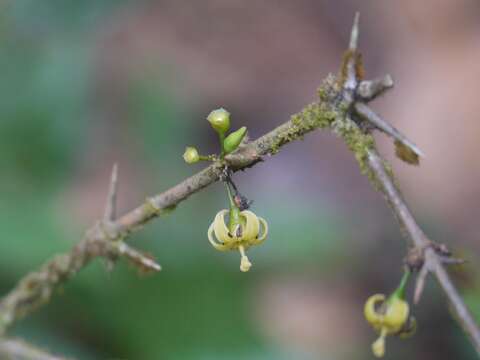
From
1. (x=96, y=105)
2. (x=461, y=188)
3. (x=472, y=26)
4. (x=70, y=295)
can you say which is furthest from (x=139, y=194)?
(x=472, y=26)

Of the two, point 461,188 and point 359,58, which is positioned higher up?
point 461,188

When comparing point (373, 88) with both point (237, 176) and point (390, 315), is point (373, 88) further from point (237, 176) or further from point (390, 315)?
point (237, 176)

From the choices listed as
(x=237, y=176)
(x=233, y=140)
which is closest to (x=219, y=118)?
(x=233, y=140)

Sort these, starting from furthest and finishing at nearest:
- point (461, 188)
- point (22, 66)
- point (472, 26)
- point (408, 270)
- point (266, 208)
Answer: point (472, 26)
point (461, 188)
point (22, 66)
point (266, 208)
point (408, 270)

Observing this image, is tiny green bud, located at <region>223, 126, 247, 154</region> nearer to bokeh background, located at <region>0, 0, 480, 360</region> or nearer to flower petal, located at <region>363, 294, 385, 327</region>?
flower petal, located at <region>363, 294, 385, 327</region>

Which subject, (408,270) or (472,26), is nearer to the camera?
(408,270)

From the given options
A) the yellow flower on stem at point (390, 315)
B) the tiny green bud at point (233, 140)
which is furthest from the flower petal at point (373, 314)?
the tiny green bud at point (233, 140)

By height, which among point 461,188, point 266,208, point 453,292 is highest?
point 461,188

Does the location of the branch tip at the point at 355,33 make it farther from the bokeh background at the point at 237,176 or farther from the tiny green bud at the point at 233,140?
the bokeh background at the point at 237,176

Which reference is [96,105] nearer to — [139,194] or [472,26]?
[139,194]

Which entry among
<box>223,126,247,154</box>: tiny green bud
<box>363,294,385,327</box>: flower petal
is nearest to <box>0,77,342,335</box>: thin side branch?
<box>223,126,247,154</box>: tiny green bud
